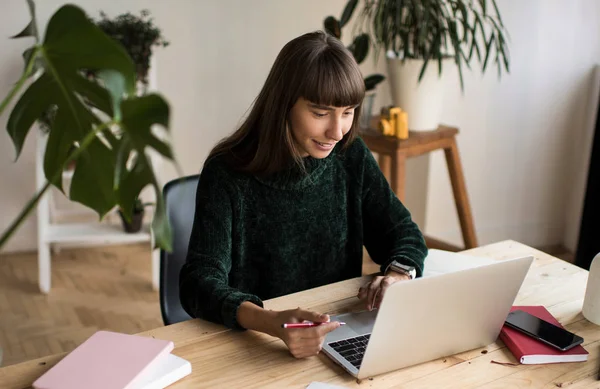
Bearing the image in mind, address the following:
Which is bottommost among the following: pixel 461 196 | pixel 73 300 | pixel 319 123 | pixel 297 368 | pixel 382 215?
pixel 73 300

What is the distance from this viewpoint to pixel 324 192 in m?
1.72

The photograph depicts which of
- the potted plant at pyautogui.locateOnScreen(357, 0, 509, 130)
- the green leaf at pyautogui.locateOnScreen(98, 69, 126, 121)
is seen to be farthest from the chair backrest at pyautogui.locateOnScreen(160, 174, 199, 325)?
the potted plant at pyautogui.locateOnScreen(357, 0, 509, 130)

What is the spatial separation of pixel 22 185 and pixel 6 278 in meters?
0.46

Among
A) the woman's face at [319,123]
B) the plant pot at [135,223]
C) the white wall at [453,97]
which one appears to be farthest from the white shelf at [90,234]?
the woman's face at [319,123]

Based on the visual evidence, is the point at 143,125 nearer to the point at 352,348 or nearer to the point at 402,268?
the point at 352,348

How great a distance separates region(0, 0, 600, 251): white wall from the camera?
3363mm

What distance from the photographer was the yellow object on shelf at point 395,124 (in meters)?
2.69

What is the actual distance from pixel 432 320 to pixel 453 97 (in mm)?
2354


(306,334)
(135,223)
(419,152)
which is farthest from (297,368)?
(135,223)

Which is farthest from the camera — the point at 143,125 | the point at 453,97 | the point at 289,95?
the point at 453,97

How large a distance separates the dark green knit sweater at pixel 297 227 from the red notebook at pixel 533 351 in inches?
12.5

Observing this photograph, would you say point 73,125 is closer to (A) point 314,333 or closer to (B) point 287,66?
(A) point 314,333

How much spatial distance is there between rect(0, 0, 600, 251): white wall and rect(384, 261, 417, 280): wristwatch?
1974 millimetres

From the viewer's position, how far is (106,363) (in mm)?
1174
